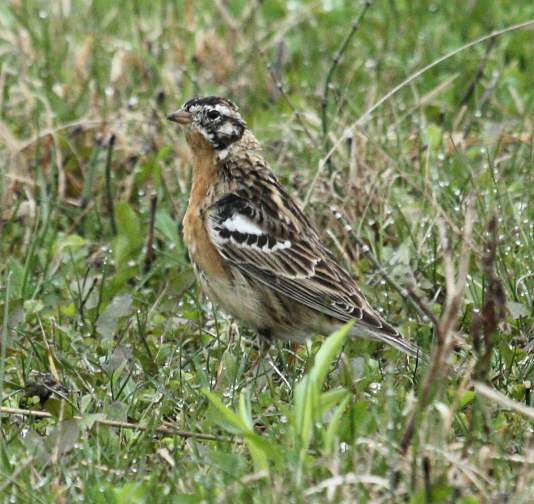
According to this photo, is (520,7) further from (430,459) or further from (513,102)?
(430,459)

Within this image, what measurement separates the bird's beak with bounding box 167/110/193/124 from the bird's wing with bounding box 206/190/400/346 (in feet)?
1.36

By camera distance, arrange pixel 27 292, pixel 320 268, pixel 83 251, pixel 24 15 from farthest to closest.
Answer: pixel 24 15, pixel 83 251, pixel 27 292, pixel 320 268

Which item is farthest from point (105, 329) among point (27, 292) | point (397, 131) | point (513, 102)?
point (513, 102)

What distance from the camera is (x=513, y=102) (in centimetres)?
805

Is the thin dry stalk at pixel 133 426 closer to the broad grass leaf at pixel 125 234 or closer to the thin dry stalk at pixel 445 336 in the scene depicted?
the thin dry stalk at pixel 445 336

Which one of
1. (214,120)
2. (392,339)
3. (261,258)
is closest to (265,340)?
(261,258)

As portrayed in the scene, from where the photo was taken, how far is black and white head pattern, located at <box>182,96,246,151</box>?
6.11 meters

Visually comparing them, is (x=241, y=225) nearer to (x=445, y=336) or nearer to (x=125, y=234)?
(x=125, y=234)

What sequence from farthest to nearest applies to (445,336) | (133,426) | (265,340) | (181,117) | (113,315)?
(181,117), (113,315), (265,340), (133,426), (445,336)

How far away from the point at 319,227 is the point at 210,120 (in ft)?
3.02

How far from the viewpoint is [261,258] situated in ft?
19.0

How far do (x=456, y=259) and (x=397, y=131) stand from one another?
113 cm

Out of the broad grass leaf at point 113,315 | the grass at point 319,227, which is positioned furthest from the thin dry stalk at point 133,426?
the broad grass leaf at point 113,315

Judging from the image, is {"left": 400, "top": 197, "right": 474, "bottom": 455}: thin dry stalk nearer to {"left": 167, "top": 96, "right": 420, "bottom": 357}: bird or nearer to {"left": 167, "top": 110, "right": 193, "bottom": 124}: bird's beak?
{"left": 167, "top": 96, "right": 420, "bottom": 357}: bird
